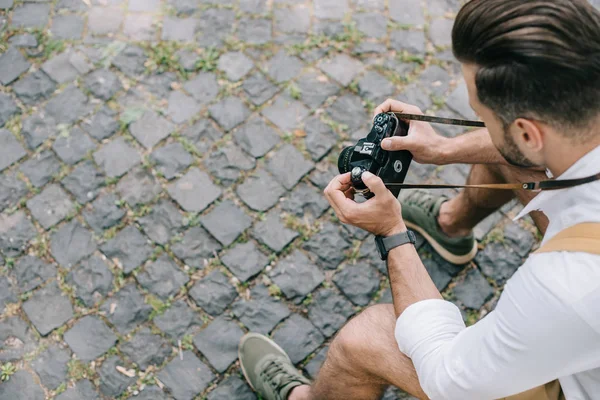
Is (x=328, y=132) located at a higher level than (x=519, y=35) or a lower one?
lower

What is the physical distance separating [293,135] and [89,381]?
5.92 feet

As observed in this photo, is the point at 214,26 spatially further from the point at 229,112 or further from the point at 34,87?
the point at 34,87

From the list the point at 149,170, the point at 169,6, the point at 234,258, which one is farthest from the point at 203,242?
the point at 169,6

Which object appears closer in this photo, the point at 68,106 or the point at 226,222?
the point at 226,222

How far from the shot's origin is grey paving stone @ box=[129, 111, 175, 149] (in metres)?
3.68

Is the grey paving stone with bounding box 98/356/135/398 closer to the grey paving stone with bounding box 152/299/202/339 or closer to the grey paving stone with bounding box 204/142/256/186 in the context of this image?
the grey paving stone with bounding box 152/299/202/339

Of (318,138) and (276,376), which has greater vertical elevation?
(318,138)

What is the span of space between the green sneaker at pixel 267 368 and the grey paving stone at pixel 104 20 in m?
2.32

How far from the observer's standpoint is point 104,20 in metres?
4.10

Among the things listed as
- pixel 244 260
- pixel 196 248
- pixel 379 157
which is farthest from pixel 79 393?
pixel 379 157

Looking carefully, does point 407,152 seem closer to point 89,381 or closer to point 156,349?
point 156,349

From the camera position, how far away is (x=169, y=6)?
4.16 metres

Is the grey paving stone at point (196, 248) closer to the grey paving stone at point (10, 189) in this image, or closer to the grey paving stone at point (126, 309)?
the grey paving stone at point (126, 309)

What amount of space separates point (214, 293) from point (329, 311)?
636mm
